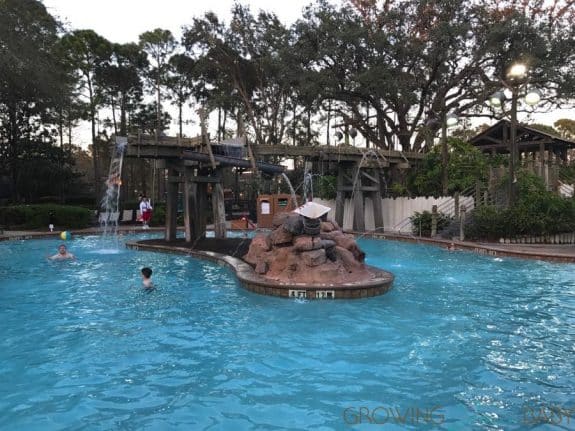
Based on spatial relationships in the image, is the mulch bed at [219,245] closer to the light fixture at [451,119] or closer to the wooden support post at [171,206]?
the wooden support post at [171,206]

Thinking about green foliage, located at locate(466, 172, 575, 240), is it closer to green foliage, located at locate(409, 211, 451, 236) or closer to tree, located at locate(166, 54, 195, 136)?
green foliage, located at locate(409, 211, 451, 236)

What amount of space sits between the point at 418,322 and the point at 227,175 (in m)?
41.8

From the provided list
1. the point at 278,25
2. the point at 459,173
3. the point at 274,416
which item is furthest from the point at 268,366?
the point at 278,25

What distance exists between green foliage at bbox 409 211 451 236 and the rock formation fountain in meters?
10.1

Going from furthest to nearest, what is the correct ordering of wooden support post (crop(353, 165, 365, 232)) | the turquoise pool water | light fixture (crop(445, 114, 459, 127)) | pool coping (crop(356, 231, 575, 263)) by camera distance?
wooden support post (crop(353, 165, 365, 232)), light fixture (crop(445, 114, 459, 127)), pool coping (crop(356, 231, 575, 263)), the turquoise pool water

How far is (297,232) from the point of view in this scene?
9805 millimetres

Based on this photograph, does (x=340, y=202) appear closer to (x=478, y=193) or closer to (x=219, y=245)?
(x=478, y=193)

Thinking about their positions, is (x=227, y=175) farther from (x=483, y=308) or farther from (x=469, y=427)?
(x=469, y=427)

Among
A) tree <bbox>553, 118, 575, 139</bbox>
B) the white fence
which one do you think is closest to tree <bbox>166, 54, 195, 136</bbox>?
the white fence

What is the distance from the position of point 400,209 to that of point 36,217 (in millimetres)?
18497

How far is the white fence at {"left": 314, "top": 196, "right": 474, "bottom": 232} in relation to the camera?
2045cm

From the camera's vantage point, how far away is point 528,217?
1611 cm

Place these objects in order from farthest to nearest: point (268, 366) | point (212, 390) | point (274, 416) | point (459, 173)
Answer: point (459, 173)
point (268, 366)
point (212, 390)
point (274, 416)

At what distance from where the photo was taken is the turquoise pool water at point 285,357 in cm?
427
